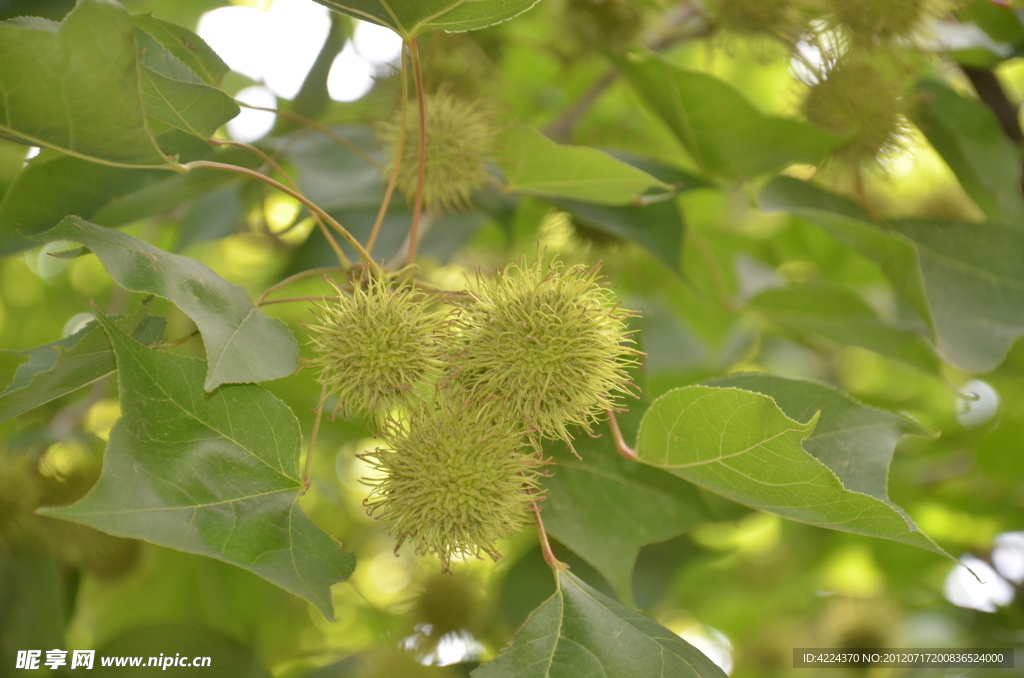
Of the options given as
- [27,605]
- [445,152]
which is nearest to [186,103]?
[445,152]

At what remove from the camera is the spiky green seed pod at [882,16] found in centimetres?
150

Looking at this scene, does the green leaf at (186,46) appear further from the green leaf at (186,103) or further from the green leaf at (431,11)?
the green leaf at (431,11)

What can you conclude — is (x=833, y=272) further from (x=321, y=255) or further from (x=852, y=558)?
(x=321, y=255)

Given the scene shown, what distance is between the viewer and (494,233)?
2.33m

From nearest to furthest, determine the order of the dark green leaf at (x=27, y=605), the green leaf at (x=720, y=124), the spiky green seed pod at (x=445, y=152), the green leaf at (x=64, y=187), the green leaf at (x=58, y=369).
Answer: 1. the green leaf at (x=58, y=369)
2. the green leaf at (x=64, y=187)
3. the spiky green seed pod at (x=445, y=152)
4. the green leaf at (x=720, y=124)
5. the dark green leaf at (x=27, y=605)

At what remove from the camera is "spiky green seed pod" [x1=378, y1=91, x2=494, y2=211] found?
4.49ft

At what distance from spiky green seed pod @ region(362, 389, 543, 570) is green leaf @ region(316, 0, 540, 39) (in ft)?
1.82

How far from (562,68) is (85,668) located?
196 centimetres

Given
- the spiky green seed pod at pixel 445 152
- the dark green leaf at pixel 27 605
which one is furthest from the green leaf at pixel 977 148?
the dark green leaf at pixel 27 605

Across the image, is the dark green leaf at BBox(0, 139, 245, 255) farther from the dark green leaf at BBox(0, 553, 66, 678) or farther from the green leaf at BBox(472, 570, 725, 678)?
the green leaf at BBox(472, 570, 725, 678)

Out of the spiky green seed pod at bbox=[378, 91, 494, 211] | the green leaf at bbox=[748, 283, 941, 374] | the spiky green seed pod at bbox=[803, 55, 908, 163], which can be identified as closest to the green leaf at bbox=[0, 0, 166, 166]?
the spiky green seed pod at bbox=[378, 91, 494, 211]

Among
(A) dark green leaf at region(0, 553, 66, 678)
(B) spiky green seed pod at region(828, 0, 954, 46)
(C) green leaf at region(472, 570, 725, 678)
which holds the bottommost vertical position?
(A) dark green leaf at region(0, 553, 66, 678)

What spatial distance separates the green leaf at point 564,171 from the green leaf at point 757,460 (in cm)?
42

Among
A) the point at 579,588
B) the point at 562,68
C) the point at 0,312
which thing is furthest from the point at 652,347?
the point at 0,312
